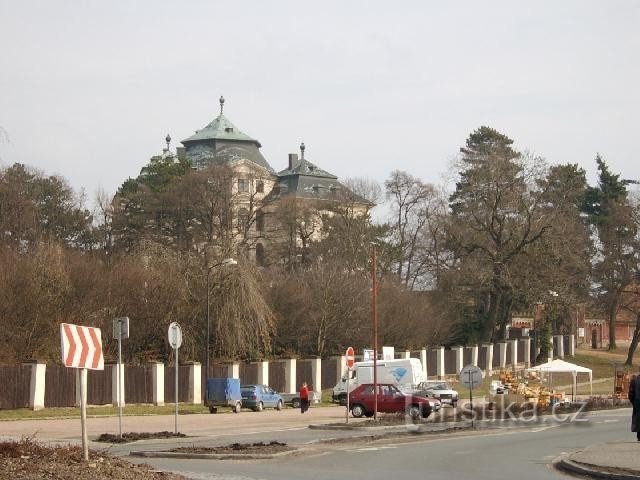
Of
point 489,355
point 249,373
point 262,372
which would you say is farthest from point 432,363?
point 249,373

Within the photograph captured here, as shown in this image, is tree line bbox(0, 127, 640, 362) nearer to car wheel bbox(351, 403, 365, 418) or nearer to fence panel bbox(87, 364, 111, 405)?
fence panel bbox(87, 364, 111, 405)

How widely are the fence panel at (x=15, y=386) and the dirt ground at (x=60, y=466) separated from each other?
27.9m

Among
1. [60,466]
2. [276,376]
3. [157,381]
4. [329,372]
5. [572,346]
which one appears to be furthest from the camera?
[572,346]

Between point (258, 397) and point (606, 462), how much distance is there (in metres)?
32.3

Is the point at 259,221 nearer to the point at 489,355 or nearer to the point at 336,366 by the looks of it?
the point at 489,355

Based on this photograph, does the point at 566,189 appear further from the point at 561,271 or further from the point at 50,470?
the point at 50,470

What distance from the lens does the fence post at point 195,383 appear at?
53.2 metres

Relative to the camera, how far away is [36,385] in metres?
44.0

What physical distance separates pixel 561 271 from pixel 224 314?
29.3 meters

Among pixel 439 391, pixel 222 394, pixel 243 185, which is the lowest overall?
pixel 439 391

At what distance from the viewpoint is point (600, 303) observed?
310ft

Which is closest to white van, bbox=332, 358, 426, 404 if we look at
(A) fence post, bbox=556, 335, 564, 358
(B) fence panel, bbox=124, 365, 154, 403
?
(B) fence panel, bbox=124, 365, 154, 403

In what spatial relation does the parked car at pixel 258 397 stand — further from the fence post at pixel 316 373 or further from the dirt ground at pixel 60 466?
the dirt ground at pixel 60 466

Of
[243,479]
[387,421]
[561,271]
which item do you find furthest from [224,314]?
[243,479]
